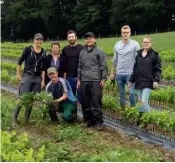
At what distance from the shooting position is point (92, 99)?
27.2ft

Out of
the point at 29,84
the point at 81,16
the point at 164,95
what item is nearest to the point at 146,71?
the point at 29,84

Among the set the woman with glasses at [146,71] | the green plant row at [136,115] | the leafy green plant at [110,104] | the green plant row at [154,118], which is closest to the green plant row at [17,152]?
the green plant row at [136,115]

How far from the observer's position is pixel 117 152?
6324 mm

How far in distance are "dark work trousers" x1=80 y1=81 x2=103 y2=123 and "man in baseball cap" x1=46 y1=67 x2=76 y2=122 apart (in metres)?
0.28

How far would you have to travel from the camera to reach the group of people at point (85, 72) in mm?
8008

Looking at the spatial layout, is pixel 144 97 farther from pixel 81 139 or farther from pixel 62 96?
pixel 62 96

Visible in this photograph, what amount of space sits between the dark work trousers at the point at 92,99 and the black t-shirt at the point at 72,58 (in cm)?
47

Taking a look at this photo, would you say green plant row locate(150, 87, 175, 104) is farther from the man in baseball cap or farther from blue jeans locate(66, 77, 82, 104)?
the man in baseball cap

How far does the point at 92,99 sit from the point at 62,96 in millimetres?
635

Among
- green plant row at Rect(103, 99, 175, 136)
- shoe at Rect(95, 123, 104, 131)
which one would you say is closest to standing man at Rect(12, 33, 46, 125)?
shoe at Rect(95, 123, 104, 131)

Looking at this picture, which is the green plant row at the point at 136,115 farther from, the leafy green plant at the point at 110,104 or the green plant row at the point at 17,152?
the green plant row at the point at 17,152

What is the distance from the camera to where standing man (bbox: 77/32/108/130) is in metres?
8.16

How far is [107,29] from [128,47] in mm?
53654

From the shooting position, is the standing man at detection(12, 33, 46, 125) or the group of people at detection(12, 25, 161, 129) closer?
the group of people at detection(12, 25, 161, 129)
